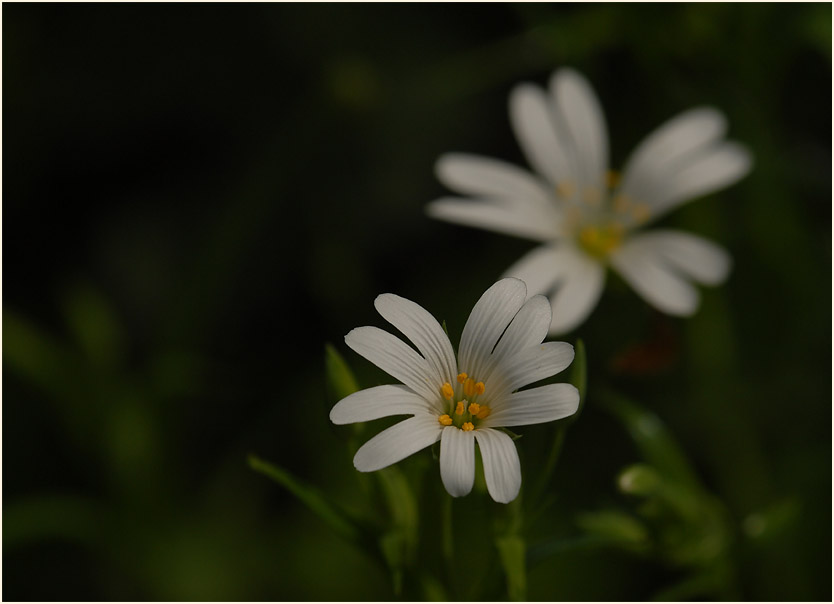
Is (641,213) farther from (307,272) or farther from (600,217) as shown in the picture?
(307,272)

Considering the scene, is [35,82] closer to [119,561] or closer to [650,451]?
[119,561]

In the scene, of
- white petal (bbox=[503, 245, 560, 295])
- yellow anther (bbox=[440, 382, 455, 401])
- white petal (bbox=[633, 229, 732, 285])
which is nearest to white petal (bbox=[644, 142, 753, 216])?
white petal (bbox=[633, 229, 732, 285])

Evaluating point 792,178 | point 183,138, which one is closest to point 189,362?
point 183,138

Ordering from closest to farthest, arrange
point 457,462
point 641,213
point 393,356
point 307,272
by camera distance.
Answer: point 457,462, point 393,356, point 641,213, point 307,272

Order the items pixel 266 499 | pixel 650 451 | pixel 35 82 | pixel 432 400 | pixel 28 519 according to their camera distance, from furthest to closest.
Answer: pixel 35 82 < pixel 266 499 < pixel 28 519 < pixel 650 451 < pixel 432 400

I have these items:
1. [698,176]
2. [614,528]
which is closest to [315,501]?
[614,528]

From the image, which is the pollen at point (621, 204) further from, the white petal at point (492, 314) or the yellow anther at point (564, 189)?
the white petal at point (492, 314)
